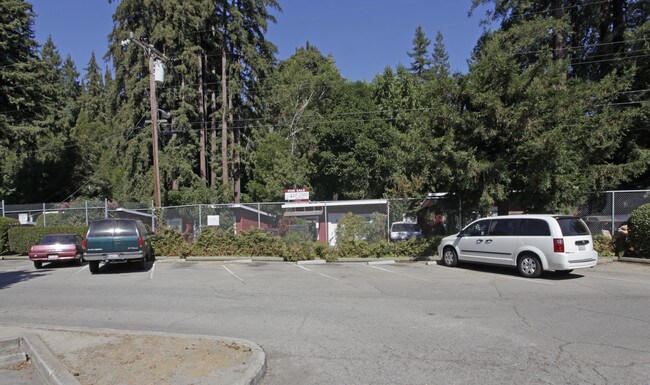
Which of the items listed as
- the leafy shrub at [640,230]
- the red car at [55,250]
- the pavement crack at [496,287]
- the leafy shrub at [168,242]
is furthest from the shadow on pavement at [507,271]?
the red car at [55,250]

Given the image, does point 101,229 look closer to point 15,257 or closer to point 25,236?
point 25,236

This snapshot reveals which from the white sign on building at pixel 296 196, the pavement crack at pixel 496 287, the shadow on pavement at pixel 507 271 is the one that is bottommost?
the shadow on pavement at pixel 507 271

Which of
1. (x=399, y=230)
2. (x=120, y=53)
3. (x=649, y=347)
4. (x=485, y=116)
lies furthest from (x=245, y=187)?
(x=649, y=347)

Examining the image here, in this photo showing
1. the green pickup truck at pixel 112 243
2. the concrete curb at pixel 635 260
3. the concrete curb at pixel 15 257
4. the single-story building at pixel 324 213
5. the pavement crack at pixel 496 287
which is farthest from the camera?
the concrete curb at pixel 15 257

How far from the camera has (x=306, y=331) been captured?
7234mm

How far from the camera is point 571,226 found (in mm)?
12352

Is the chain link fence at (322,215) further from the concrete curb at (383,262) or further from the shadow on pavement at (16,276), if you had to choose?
the shadow on pavement at (16,276)

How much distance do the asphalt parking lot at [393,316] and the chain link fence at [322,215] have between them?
133 inches

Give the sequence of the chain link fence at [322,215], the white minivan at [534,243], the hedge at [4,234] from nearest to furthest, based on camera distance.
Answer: the white minivan at [534,243] → the chain link fence at [322,215] → the hedge at [4,234]

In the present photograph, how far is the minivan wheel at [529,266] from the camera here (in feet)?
40.7

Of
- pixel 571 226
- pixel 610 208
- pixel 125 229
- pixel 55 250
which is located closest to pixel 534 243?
pixel 571 226

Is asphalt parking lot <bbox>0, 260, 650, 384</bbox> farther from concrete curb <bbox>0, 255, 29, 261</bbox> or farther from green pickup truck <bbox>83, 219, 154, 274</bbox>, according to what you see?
concrete curb <bbox>0, 255, 29, 261</bbox>

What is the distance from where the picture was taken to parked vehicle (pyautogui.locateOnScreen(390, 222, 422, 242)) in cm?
1973

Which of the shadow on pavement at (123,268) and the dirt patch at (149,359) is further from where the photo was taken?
the shadow on pavement at (123,268)
